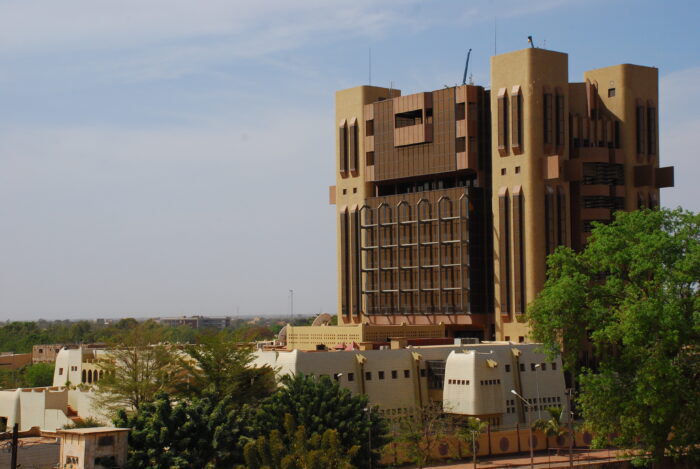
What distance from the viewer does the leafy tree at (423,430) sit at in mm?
87125

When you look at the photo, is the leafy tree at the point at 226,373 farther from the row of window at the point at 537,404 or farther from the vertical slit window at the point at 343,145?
the vertical slit window at the point at 343,145

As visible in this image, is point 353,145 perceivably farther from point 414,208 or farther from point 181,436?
point 181,436

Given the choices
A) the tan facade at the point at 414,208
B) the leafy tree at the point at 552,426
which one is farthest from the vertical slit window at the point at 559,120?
the leafy tree at the point at 552,426

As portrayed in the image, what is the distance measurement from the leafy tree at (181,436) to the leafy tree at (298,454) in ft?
10.5

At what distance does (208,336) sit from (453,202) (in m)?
55.0

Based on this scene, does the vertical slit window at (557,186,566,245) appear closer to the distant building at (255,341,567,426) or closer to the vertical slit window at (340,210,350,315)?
the distant building at (255,341,567,426)

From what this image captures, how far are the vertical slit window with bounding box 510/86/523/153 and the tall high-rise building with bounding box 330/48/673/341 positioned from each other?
0.12 meters

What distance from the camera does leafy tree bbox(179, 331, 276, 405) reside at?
86.9 meters

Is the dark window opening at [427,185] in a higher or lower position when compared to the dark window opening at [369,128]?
lower

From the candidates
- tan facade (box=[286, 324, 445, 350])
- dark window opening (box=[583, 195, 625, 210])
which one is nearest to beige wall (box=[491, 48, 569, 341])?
dark window opening (box=[583, 195, 625, 210])

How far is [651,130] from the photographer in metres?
141

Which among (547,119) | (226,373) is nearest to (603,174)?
(547,119)

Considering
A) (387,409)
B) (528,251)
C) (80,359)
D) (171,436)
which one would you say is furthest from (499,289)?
(171,436)

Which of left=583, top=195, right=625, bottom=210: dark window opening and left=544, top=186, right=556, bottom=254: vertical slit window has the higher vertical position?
left=583, top=195, right=625, bottom=210: dark window opening
